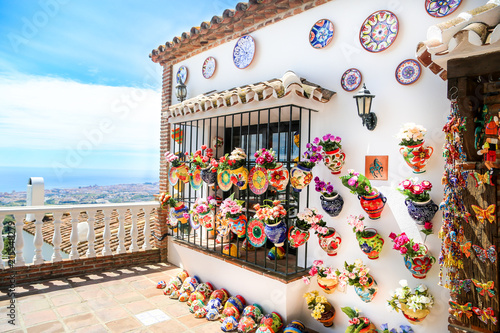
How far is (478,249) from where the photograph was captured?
87.8 inches

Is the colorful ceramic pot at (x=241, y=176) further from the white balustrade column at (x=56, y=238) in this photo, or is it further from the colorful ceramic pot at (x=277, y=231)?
the white balustrade column at (x=56, y=238)

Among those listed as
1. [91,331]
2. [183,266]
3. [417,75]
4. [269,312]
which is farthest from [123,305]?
[417,75]

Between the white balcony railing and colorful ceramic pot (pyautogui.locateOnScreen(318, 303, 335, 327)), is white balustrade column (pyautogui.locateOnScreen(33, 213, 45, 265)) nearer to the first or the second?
the white balcony railing

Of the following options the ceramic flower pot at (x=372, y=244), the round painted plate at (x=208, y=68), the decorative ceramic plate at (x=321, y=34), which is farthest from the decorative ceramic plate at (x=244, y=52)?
the ceramic flower pot at (x=372, y=244)

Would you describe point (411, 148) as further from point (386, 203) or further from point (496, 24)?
point (496, 24)

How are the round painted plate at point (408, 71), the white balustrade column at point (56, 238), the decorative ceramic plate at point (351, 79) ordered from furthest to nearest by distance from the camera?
the white balustrade column at point (56, 238), the decorative ceramic plate at point (351, 79), the round painted plate at point (408, 71)

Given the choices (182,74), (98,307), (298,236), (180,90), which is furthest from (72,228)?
(298,236)

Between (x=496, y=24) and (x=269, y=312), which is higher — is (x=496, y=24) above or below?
above

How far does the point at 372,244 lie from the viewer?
3.10m

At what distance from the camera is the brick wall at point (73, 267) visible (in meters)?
4.74

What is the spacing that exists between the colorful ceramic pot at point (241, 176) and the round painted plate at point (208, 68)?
233 cm

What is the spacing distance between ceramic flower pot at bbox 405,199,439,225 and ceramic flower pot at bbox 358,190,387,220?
1.04ft

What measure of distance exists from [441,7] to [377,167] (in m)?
1.67

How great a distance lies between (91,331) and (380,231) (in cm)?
360
